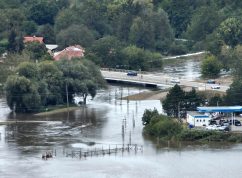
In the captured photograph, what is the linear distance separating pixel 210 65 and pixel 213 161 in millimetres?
17931

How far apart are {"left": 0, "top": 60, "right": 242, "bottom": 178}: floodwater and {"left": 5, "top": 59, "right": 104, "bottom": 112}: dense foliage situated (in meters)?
0.68

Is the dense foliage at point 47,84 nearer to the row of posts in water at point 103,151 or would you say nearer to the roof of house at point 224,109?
the roof of house at point 224,109

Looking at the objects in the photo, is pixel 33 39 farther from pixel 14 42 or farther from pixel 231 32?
pixel 231 32

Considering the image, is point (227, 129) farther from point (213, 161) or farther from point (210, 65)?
point (210, 65)

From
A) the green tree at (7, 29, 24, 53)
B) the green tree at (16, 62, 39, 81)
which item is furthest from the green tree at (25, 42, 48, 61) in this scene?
the green tree at (16, 62, 39, 81)

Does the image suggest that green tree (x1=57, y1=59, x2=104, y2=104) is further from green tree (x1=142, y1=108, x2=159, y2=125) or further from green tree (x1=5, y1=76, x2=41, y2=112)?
green tree (x1=142, y1=108, x2=159, y2=125)

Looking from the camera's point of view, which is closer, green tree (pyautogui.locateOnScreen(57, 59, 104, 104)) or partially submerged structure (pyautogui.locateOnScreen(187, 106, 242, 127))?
partially submerged structure (pyautogui.locateOnScreen(187, 106, 242, 127))

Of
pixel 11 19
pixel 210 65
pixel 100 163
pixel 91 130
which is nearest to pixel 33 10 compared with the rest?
pixel 11 19

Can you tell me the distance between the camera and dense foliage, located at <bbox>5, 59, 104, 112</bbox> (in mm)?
50250

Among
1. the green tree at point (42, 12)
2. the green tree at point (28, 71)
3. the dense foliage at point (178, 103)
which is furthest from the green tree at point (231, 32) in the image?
the dense foliage at point (178, 103)

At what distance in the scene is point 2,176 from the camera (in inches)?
1565

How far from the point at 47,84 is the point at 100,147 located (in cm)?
813

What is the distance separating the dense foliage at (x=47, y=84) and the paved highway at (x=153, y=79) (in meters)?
3.87

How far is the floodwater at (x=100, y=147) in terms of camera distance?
4022 cm
